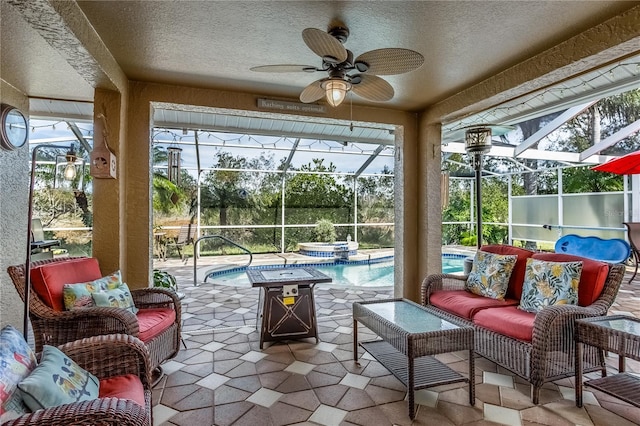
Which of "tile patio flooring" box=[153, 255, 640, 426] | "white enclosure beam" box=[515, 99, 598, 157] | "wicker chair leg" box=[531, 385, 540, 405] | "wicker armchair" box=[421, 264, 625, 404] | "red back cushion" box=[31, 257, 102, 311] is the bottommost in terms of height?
"tile patio flooring" box=[153, 255, 640, 426]

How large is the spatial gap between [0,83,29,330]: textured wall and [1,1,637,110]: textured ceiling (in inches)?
12.0

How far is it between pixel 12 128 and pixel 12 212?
2.85 ft

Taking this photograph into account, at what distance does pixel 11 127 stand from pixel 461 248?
34.6 feet

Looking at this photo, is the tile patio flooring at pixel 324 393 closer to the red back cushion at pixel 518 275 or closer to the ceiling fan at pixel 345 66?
the red back cushion at pixel 518 275

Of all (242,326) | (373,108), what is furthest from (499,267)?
(242,326)

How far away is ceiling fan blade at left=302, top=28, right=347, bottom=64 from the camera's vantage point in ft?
6.49

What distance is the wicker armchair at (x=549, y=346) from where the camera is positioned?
2.34m

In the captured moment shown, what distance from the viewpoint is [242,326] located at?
13.5ft

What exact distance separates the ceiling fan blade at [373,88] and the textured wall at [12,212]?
348cm

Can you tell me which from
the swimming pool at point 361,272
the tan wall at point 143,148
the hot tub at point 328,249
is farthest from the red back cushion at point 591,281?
the hot tub at point 328,249

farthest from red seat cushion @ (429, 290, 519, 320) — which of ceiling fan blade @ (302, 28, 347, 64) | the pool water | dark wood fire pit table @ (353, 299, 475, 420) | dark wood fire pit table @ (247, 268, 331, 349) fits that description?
the pool water

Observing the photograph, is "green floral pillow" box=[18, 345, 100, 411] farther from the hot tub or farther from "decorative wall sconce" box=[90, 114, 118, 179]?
the hot tub

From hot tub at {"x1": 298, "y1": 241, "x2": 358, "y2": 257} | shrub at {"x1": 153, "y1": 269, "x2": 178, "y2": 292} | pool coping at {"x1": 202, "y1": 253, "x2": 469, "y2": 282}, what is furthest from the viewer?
hot tub at {"x1": 298, "y1": 241, "x2": 358, "y2": 257}

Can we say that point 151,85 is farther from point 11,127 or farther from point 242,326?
point 242,326
